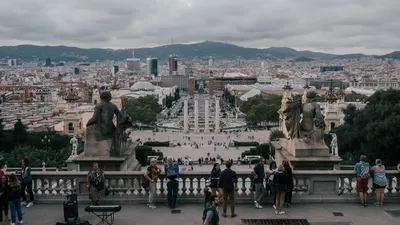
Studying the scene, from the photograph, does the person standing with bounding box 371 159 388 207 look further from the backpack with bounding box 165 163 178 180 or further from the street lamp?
the street lamp

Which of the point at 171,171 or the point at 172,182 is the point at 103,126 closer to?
the point at 171,171

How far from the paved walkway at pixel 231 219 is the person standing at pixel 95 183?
44 cm

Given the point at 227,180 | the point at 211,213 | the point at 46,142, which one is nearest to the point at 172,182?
the point at 227,180

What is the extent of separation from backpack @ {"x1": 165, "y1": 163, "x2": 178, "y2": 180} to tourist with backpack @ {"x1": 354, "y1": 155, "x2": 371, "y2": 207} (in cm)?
460

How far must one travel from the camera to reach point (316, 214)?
10.9 m

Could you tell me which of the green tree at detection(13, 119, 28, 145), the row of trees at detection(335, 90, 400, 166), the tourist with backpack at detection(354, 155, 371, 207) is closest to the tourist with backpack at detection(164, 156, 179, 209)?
the tourist with backpack at detection(354, 155, 371, 207)

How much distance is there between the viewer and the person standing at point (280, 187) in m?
10.9

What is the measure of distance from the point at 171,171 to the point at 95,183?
1.91 metres

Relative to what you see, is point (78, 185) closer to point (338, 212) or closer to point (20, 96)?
point (338, 212)

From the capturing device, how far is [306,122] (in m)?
12.2

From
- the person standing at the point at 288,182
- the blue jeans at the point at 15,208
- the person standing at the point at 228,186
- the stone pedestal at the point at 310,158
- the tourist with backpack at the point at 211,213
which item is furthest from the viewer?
the stone pedestal at the point at 310,158

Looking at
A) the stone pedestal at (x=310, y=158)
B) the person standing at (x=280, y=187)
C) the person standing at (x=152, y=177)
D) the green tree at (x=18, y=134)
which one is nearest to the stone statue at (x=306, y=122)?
the stone pedestal at (x=310, y=158)

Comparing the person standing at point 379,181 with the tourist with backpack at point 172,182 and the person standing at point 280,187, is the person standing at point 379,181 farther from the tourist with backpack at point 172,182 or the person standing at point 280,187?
the tourist with backpack at point 172,182

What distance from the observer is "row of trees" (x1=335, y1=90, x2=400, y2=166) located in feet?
104
